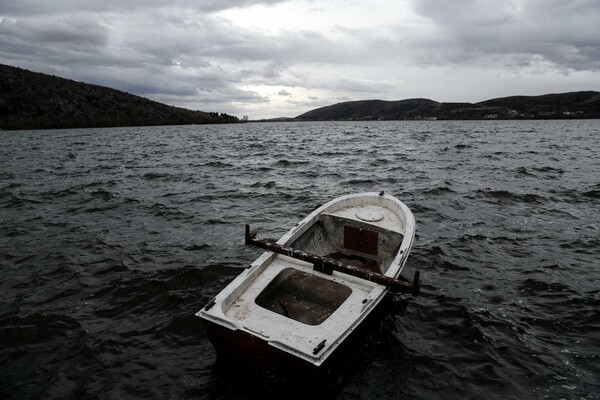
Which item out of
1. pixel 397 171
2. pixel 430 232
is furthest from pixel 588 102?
pixel 430 232

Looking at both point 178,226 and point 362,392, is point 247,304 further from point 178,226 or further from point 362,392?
point 178,226

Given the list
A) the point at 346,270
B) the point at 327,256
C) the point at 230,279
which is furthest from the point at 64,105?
the point at 346,270

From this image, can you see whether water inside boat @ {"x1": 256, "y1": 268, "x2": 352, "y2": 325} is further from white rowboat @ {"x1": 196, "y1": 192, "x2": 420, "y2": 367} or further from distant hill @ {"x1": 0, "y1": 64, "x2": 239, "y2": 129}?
distant hill @ {"x1": 0, "y1": 64, "x2": 239, "y2": 129}

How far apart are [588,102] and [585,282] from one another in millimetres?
236190

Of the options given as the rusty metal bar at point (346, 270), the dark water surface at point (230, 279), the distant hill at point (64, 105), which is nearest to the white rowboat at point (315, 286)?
the rusty metal bar at point (346, 270)

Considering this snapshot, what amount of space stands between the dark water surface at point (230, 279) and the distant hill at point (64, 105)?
108 meters

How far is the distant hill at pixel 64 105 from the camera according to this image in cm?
10286

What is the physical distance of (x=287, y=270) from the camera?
7.16 meters

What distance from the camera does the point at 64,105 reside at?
383ft

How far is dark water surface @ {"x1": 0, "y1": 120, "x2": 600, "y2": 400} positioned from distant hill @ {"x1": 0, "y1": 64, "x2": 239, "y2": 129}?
10812cm

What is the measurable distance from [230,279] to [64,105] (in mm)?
138371

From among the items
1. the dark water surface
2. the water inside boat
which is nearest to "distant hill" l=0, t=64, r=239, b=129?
the dark water surface

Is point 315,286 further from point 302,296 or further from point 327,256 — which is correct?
point 327,256

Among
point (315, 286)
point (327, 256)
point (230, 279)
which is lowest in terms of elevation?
point (230, 279)
